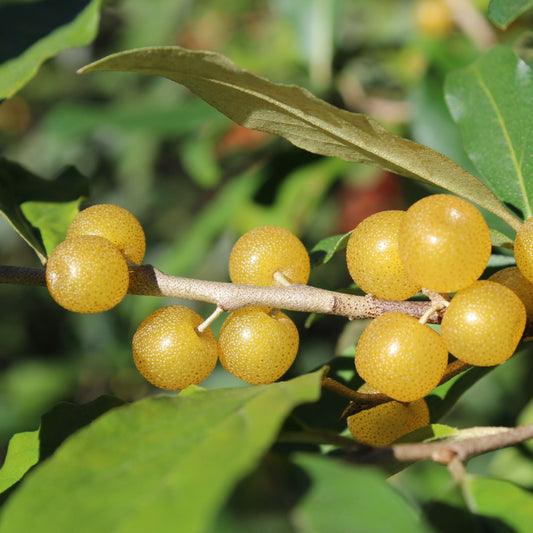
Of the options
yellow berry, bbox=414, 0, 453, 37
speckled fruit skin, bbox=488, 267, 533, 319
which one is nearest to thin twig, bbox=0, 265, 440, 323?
speckled fruit skin, bbox=488, 267, 533, 319

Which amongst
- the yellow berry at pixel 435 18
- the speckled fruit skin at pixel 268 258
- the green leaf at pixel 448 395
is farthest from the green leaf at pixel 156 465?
the yellow berry at pixel 435 18

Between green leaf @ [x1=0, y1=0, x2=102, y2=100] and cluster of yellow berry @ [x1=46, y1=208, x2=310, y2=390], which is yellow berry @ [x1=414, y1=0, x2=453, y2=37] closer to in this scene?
green leaf @ [x1=0, y1=0, x2=102, y2=100]

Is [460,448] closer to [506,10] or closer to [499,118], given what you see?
[499,118]

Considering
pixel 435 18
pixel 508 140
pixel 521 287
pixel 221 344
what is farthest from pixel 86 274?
pixel 435 18

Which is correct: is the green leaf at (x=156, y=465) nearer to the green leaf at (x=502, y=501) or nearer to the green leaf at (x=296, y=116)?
the green leaf at (x=502, y=501)

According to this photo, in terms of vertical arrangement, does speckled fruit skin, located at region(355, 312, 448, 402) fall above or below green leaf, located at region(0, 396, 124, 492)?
above

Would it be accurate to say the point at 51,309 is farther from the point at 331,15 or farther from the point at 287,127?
the point at 287,127
